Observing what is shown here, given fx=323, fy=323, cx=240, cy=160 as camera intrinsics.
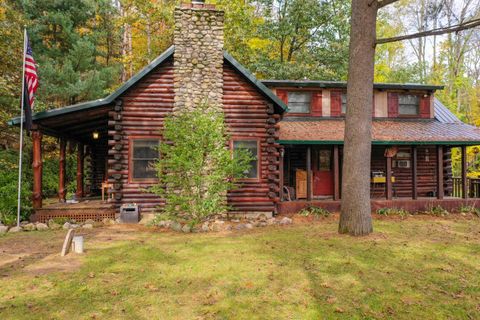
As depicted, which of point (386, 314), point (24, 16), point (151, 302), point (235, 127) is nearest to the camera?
point (386, 314)

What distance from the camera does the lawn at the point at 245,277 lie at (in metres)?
4.20

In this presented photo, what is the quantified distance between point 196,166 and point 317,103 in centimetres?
827

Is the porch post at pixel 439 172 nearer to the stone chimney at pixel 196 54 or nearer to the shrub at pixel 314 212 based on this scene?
the shrub at pixel 314 212

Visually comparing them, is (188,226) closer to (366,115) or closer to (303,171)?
(366,115)

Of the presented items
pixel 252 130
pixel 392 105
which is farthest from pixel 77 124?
pixel 392 105

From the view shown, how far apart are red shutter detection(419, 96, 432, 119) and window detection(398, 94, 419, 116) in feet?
0.84

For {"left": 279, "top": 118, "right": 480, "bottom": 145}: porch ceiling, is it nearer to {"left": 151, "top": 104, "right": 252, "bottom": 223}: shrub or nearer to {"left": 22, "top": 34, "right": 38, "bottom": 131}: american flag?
{"left": 151, "top": 104, "right": 252, "bottom": 223}: shrub

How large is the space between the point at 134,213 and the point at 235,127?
4.62 metres

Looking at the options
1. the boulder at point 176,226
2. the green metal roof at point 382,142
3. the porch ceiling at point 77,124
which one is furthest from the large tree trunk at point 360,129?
the porch ceiling at point 77,124

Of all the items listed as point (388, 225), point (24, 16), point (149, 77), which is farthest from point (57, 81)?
point (388, 225)

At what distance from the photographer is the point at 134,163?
11.4m

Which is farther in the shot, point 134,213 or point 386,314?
point 134,213

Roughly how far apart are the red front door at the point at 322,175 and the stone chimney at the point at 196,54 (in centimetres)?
615

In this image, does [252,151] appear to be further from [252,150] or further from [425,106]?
[425,106]
